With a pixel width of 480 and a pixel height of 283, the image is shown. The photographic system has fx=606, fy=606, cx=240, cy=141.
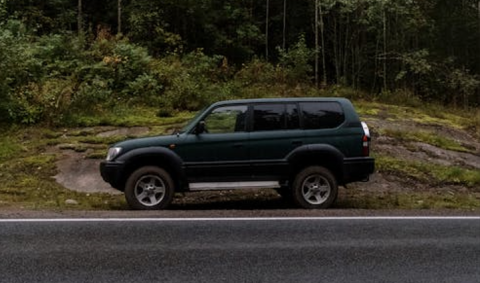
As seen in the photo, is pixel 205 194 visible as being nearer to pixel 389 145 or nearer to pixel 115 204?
pixel 115 204

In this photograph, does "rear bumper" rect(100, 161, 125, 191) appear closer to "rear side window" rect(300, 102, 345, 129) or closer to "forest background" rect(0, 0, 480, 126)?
"rear side window" rect(300, 102, 345, 129)

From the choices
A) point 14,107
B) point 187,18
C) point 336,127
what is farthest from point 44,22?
point 336,127

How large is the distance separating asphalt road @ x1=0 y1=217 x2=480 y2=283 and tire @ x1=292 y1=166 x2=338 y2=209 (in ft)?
5.00

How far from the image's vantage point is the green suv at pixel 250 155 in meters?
10.4

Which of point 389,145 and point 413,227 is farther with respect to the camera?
point 389,145

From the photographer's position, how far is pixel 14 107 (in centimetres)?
1644

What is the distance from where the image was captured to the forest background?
18.3 m

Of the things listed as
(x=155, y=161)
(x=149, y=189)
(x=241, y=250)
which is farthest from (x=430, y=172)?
(x=241, y=250)

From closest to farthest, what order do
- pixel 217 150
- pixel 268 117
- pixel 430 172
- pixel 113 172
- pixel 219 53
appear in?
pixel 113 172
pixel 217 150
pixel 268 117
pixel 430 172
pixel 219 53

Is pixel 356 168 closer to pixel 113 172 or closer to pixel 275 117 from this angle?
pixel 275 117

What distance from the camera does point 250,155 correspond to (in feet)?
34.9

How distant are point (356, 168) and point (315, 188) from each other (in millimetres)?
803

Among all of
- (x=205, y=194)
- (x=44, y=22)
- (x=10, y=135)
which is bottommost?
(x=205, y=194)

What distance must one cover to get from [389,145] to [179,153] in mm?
7205
